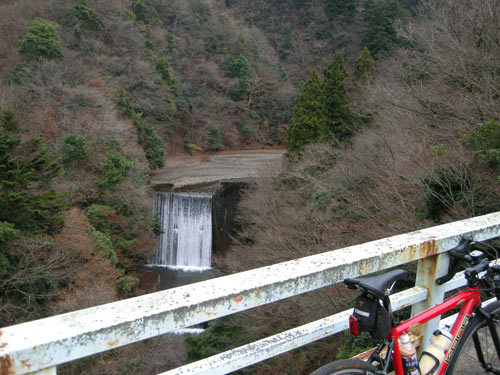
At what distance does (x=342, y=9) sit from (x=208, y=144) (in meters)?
18.9

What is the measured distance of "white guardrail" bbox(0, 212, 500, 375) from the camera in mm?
1162

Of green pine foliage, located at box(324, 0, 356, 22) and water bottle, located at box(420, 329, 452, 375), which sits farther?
green pine foliage, located at box(324, 0, 356, 22)

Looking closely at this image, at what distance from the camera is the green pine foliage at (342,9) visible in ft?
124

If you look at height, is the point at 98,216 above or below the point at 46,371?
below

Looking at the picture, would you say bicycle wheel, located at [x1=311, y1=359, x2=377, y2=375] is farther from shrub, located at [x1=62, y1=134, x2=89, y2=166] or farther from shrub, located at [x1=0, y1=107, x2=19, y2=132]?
shrub, located at [x1=62, y1=134, x2=89, y2=166]

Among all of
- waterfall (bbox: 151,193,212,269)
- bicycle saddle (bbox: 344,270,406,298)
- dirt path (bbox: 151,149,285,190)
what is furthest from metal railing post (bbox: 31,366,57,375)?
dirt path (bbox: 151,149,285,190)

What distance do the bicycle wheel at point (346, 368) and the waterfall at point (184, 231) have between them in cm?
1820

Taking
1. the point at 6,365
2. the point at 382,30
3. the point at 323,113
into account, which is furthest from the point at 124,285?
the point at 382,30

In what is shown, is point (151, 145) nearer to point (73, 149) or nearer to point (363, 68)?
point (73, 149)

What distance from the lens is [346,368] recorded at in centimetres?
164

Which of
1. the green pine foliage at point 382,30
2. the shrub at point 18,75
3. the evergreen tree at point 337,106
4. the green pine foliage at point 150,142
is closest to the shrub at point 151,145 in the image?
the green pine foliage at point 150,142

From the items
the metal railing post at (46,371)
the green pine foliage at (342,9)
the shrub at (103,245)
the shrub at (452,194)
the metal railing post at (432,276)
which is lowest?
the shrub at (103,245)

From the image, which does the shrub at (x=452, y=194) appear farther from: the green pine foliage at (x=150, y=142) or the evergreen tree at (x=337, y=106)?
the green pine foliage at (x=150, y=142)

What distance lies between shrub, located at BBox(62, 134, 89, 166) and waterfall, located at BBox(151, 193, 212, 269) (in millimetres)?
4663
